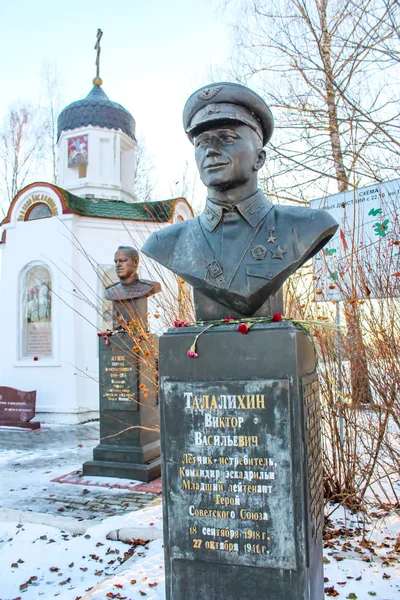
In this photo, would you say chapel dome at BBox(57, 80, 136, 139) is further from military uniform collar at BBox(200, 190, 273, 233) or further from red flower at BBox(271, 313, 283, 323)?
red flower at BBox(271, 313, 283, 323)

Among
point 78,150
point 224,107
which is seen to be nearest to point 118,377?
point 224,107

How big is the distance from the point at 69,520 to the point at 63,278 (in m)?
6.79

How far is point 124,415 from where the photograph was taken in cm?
618

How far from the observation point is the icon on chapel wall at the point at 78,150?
42.1ft

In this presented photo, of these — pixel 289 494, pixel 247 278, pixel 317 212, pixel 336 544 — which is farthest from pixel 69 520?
pixel 317 212

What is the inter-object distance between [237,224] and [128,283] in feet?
13.0

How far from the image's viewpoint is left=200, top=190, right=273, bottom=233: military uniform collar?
249 cm

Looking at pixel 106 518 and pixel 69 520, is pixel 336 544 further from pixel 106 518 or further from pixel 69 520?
pixel 69 520

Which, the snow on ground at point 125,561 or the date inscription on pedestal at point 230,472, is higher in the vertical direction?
the date inscription on pedestal at point 230,472

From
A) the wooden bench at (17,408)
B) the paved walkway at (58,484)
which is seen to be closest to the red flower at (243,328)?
the paved walkway at (58,484)

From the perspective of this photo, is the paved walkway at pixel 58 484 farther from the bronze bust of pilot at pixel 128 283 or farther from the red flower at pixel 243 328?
the red flower at pixel 243 328

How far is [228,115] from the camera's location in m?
2.35

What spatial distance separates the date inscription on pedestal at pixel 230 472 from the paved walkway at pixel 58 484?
2526 millimetres

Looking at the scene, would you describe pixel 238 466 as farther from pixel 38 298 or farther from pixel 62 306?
pixel 38 298
